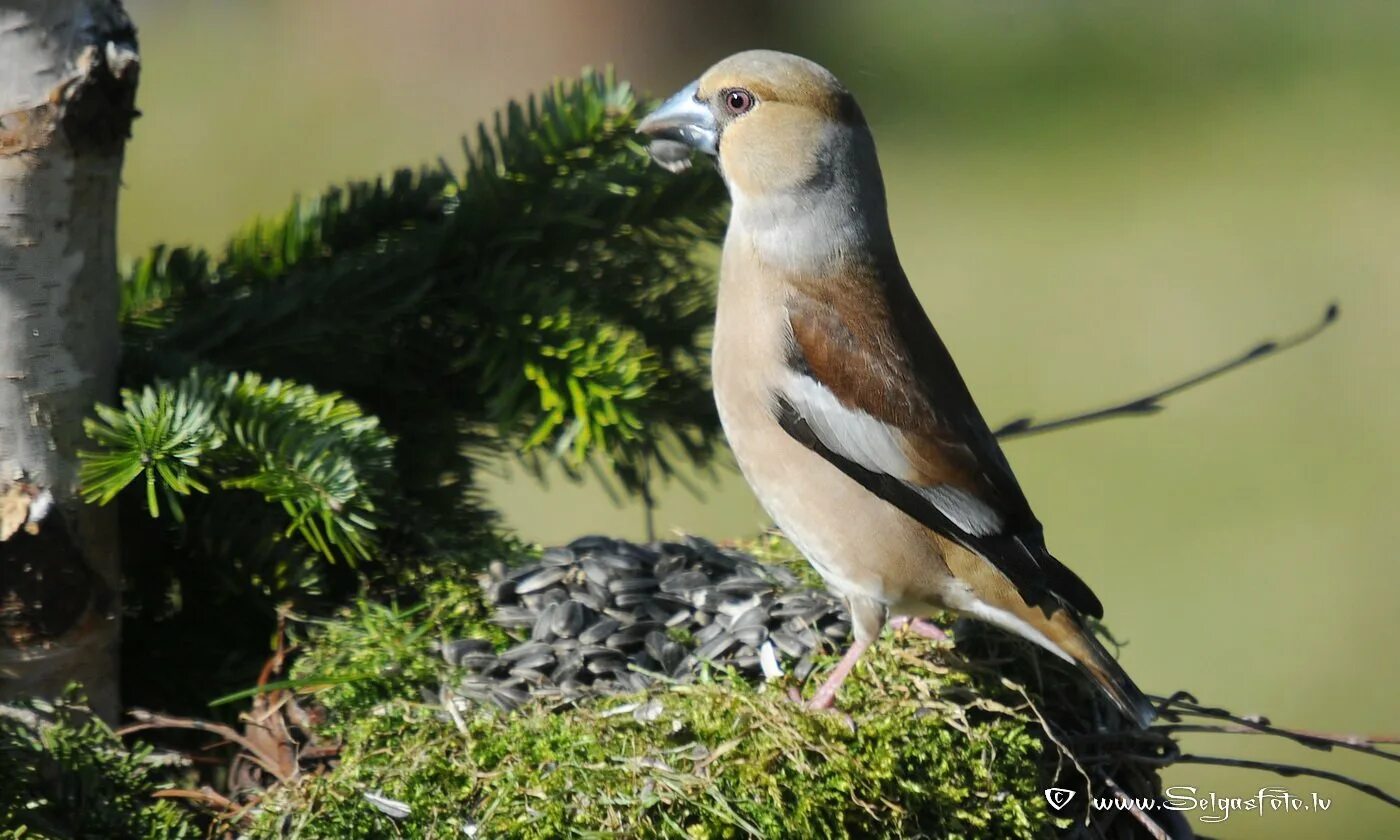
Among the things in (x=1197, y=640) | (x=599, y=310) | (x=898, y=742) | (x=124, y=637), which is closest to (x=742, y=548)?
(x=599, y=310)

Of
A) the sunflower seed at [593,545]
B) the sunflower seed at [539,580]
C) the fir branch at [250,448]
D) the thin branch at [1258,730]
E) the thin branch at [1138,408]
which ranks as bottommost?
the thin branch at [1258,730]

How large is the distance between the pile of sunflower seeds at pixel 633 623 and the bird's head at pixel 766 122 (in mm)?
767

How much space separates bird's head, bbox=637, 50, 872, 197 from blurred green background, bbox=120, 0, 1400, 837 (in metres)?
2.40

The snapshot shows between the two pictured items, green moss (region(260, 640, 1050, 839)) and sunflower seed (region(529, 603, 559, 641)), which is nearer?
green moss (region(260, 640, 1050, 839))

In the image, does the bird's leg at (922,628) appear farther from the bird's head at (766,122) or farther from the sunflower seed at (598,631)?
the bird's head at (766,122)

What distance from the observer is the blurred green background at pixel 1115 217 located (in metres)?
5.76

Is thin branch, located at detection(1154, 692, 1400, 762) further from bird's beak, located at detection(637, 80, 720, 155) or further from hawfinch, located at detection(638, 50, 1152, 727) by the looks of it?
bird's beak, located at detection(637, 80, 720, 155)

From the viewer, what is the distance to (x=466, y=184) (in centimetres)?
277

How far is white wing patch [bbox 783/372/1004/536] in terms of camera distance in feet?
7.93

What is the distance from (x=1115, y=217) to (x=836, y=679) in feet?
24.3

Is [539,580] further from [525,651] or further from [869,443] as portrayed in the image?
[869,443]

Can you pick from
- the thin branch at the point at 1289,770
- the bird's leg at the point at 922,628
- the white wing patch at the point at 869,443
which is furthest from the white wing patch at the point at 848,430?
the thin branch at the point at 1289,770

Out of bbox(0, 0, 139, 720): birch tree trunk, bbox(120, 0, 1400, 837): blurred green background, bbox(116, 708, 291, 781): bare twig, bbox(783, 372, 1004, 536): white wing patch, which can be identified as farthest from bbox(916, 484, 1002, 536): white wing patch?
bbox(120, 0, 1400, 837): blurred green background

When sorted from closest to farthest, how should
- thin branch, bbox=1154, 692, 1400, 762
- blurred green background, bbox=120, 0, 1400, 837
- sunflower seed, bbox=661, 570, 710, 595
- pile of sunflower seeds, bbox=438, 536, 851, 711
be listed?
thin branch, bbox=1154, 692, 1400, 762
pile of sunflower seeds, bbox=438, 536, 851, 711
sunflower seed, bbox=661, 570, 710, 595
blurred green background, bbox=120, 0, 1400, 837
